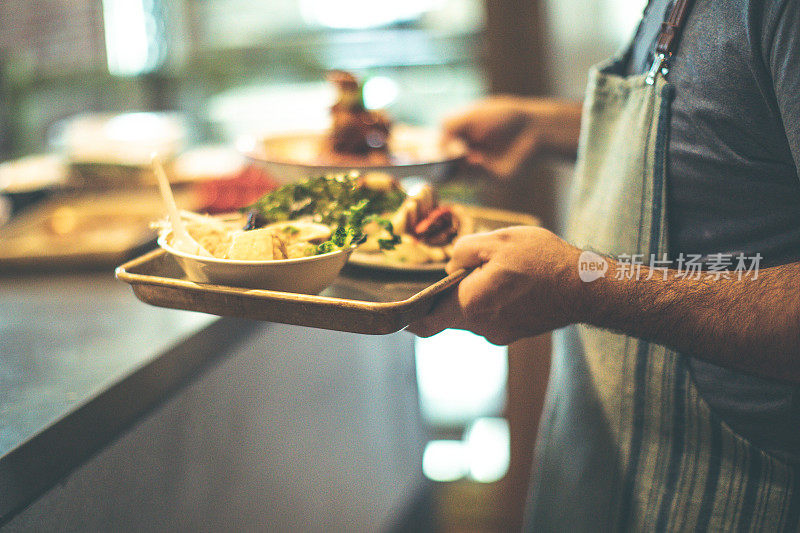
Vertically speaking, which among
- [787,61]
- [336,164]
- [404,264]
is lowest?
[404,264]

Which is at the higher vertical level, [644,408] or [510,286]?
[510,286]

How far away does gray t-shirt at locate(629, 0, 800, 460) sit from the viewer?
0.87m

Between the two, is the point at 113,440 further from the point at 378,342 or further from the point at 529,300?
the point at 378,342

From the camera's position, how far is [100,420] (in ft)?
3.50

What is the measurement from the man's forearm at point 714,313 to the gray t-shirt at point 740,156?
2 cm

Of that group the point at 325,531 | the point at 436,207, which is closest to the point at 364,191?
the point at 436,207

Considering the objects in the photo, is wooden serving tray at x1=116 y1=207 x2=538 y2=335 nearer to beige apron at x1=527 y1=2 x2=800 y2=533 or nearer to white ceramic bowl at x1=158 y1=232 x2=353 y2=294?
white ceramic bowl at x1=158 y1=232 x2=353 y2=294

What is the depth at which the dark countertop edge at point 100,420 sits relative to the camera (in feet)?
3.00

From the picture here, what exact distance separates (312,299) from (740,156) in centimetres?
63

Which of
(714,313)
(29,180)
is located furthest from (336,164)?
(29,180)

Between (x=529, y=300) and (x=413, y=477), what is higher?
(x=529, y=300)

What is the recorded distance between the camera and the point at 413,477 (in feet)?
7.36

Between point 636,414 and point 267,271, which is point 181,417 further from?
point 636,414

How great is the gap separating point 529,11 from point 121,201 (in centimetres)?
198
